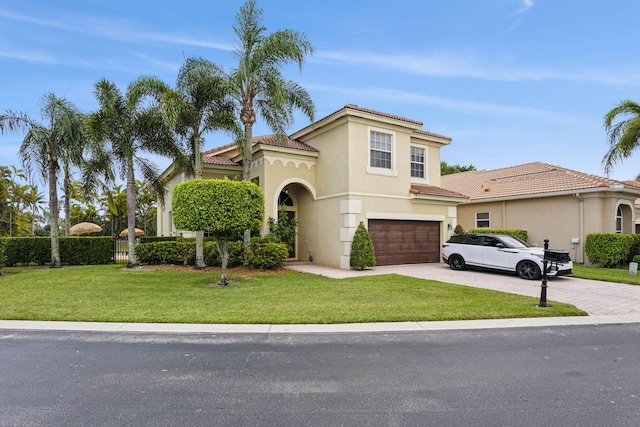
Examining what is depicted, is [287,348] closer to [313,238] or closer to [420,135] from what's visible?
[313,238]

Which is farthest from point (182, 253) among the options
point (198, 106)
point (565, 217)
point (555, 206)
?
point (565, 217)

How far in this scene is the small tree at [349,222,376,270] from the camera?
1402 centimetres

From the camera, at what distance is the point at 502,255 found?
42.5 feet

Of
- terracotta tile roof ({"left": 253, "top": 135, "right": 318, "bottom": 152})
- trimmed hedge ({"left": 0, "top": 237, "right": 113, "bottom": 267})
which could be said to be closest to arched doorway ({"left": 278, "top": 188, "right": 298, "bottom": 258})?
terracotta tile roof ({"left": 253, "top": 135, "right": 318, "bottom": 152})

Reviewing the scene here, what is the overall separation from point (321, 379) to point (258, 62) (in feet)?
40.0

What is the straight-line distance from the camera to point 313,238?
16.9 metres

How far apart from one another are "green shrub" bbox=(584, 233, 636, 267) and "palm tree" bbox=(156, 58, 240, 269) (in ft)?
56.3

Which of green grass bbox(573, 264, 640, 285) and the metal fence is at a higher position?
the metal fence

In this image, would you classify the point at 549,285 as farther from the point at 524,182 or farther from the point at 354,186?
the point at 524,182

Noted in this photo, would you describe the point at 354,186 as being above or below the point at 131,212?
above

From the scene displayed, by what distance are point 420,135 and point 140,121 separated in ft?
44.0

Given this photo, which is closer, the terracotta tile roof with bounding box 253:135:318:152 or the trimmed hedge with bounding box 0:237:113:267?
the terracotta tile roof with bounding box 253:135:318:152

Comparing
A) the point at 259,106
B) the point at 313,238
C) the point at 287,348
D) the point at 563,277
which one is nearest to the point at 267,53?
the point at 259,106

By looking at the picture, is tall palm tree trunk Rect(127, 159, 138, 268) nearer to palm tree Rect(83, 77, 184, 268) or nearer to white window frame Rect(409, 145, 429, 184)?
palm tree Rect(83, 77, 184, 268)
